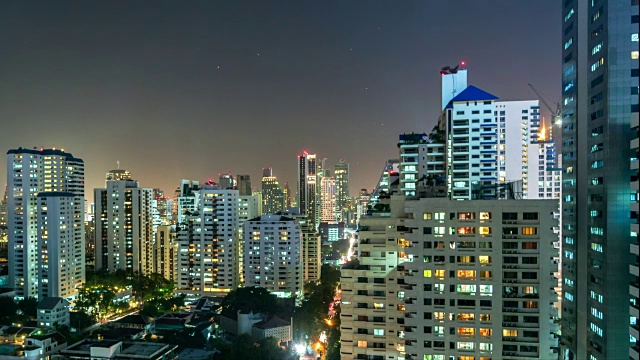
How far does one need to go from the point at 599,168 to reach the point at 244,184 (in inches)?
1344

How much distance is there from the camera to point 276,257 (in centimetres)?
2625

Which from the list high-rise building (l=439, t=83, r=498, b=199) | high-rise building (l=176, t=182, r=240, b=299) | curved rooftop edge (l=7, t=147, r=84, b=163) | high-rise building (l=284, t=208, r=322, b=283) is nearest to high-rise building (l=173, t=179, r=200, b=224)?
high-rise building (l=176, t=182, r=240, b=299)

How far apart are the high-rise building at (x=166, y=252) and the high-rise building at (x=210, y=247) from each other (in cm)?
190

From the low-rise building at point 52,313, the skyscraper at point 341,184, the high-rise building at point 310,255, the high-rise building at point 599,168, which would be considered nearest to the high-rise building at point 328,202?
the skyscraper at point 341,184

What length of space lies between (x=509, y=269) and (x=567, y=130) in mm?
6519

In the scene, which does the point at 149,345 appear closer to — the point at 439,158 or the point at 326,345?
the point at 326,345

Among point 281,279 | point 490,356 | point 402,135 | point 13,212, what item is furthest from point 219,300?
point 490,356

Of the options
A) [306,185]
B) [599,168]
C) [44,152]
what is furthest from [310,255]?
[306,185]

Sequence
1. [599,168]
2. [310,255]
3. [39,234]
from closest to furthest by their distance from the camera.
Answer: [599,168]
[39,234]
[310,255]

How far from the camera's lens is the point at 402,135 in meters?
16.7

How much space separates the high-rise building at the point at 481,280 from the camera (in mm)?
7785

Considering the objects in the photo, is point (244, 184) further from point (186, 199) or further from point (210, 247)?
point (210, 247)

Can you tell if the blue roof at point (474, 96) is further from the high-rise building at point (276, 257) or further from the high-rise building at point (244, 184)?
the high-rise building at point (244, 184)

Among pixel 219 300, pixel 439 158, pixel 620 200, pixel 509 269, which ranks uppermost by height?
pixel 439 158
